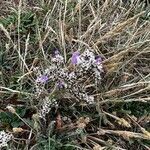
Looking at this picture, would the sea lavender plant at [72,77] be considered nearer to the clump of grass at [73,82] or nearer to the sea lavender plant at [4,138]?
the clump of grass at [73,82]

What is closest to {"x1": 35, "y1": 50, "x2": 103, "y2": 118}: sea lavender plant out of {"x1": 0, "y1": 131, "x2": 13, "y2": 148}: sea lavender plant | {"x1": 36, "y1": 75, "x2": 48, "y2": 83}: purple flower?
{"x1": 36, "y1": 75, "x2": 48, "y2": 83}: purple flower

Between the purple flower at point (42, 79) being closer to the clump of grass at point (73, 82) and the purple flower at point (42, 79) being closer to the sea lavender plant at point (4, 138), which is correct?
the clump of grass at point (73, 82)

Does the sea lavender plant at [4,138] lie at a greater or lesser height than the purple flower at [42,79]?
lesser

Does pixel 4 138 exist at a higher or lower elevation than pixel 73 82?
lower

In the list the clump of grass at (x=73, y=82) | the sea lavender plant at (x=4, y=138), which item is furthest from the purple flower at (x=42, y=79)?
the sea lavender plant at (x=4, y=138)

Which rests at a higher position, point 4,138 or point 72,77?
point 72,77

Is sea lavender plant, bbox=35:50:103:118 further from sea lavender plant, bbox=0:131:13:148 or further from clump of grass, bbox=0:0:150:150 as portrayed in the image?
sea lavender plant, bbox=0:131:13:148

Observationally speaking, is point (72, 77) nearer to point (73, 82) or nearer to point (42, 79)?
point (73, 82)

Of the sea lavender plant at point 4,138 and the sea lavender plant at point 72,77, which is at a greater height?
the sea lavender plant at point 72,77

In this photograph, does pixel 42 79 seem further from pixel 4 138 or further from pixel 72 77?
pixel 4 138

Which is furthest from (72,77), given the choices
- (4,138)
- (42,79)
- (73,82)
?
(4,138)
